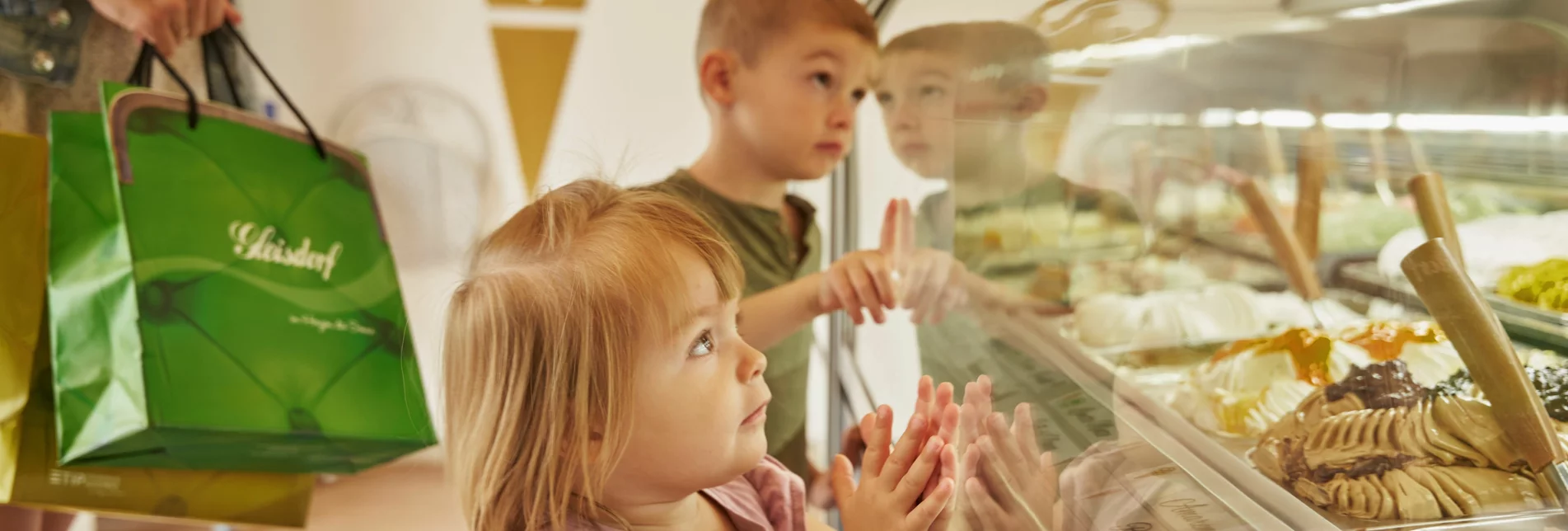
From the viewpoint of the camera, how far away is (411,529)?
49.9 inches

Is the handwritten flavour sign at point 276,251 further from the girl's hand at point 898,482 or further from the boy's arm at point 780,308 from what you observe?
the girl's hand at point 898,482

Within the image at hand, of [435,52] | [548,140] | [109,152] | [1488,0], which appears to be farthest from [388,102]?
[1488,0]

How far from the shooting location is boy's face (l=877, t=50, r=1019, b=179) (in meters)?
0.83

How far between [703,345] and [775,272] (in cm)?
23

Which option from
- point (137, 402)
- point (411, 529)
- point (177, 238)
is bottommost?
point (411, 529)

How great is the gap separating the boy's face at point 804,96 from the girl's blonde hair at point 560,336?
→ 0.60 ft

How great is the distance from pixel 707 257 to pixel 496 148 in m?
0.91

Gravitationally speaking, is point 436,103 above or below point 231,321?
above

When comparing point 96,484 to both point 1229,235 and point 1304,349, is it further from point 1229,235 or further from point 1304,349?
point 1229,235

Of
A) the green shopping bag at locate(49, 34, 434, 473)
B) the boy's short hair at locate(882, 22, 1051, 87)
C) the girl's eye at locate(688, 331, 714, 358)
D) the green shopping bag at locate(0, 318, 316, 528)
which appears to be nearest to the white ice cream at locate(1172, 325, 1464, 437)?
the boy's short hair at locate(882, 22, 1051, 87)

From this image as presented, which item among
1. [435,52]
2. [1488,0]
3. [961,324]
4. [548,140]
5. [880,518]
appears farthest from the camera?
[435,52]

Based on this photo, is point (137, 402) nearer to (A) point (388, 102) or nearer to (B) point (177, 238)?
(B) point (177, 238)

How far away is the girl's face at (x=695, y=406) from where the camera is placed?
600mm

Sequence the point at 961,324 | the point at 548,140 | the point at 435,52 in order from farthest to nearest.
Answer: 1. the point at 435,52
2. the point at 548,140
3. the point at 961,324
